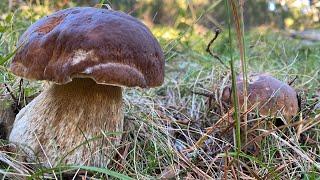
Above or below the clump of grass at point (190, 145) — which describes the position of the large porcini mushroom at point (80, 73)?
above

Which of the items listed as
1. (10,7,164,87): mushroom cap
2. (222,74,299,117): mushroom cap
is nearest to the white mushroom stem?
(10,7,164,87): mushroom cap

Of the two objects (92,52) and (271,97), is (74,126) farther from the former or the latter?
(271,97)

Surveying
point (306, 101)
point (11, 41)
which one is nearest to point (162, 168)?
point (306, 101)

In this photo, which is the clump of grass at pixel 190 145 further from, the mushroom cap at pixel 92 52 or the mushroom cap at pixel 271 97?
the mushroom cap at pixel 92 52

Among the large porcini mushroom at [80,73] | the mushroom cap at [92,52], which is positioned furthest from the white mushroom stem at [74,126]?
the mushroom cap at [92,52]

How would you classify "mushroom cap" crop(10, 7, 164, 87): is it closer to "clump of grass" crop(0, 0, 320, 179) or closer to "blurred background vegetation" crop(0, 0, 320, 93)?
"blurred background vegetation" crop(0, 0, 320, 93)

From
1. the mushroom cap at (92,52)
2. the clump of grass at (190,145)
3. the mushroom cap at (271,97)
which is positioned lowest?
the clump of grass at (190,145)

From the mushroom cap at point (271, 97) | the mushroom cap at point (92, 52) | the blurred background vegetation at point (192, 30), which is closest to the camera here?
the mushroom cap at point (92, 52)

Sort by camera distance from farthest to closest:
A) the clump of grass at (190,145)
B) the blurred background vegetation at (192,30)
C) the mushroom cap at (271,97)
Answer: the blurred background vegetation at (192,30)
the mushroom cap at (271,97)
the clump of grass at (190,145)
